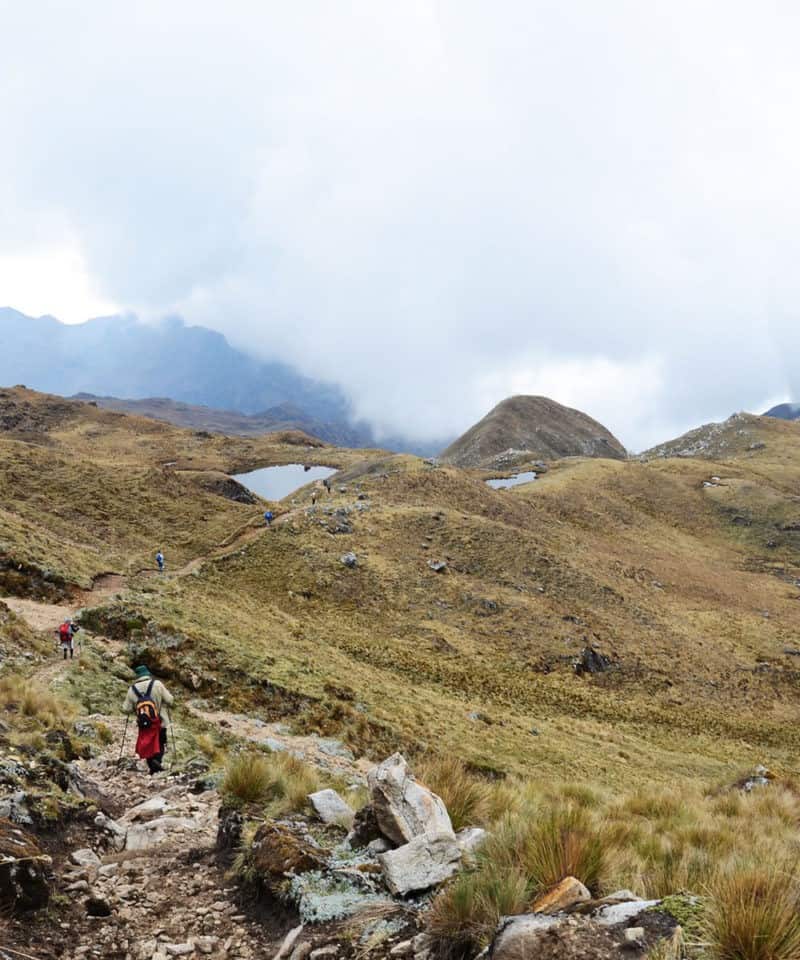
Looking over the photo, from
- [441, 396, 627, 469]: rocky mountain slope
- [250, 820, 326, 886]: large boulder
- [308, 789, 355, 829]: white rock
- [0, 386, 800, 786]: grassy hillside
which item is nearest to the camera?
[250, 820, 326, 886]: large boulder

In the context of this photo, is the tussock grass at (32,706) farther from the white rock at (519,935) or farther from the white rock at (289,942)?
the white rock at (519,935)

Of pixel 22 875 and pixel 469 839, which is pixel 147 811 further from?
pixel 469 839

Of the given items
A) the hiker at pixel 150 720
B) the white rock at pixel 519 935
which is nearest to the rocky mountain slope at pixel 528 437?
the hiker at pixel 150 720

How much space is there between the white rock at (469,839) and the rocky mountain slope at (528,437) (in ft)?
423

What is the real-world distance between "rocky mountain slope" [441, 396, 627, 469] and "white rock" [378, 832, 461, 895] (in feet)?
426

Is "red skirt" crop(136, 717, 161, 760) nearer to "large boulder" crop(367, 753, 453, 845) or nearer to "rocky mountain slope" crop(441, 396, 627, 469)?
"large boulder" crop(367, 753, 453, 845)

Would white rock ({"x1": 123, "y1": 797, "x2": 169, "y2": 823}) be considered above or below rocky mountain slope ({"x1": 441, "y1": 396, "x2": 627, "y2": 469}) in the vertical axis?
below

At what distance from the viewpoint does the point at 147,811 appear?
8.34 m

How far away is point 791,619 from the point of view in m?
53.3

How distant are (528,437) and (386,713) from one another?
500 feet

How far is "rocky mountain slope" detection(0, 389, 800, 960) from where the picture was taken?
5.26 metres

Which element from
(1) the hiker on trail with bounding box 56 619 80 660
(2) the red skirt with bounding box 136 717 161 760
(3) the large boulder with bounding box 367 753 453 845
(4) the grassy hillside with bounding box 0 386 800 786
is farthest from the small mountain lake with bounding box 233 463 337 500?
(3) the large boulder with bounding box 367 753 453 845

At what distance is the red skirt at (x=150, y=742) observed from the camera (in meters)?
10.4

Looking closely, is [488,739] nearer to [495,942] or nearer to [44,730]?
[44,730]
